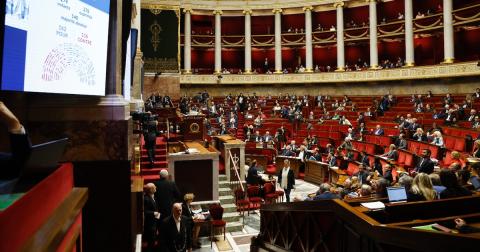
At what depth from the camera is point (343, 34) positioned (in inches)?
1056

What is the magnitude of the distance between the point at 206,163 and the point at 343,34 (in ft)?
66.5

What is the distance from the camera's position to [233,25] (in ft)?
107

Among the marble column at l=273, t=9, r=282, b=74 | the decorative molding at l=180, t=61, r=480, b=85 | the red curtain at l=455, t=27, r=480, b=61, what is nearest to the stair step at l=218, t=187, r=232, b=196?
the decorative molding at l=180, t=61, r=480, b=85

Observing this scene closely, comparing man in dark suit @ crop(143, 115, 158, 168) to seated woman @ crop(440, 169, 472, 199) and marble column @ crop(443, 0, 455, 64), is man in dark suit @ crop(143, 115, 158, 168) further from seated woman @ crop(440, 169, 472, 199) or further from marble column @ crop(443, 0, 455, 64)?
marble column @ crop(443, 0, 455, 64)

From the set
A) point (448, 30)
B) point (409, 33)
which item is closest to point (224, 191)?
point (448, 30)

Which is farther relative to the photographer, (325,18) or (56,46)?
(325,18)

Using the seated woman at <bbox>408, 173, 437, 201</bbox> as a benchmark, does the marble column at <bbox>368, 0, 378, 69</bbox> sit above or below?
above

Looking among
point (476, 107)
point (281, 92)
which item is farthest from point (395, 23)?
point (476, 107)

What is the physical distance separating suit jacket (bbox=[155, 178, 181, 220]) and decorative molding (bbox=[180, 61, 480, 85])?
1895cm

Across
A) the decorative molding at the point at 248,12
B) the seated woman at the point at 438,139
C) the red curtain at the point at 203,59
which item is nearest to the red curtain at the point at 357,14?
the decorative molding at the point at 248,12

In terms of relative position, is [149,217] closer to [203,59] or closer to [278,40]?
[278,40]

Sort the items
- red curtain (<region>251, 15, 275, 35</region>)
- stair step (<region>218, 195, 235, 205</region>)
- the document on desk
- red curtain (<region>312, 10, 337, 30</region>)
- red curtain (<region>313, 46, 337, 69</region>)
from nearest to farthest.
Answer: the document on desk < stair step (<region>218, 195, 235, 205</region>) < red curtain (<region>312, 10, 337, 30</region>) < red curtain (<region>313, 46, 337, 69</region>) < red curtain (<region>251, 15, 275, 35</region>)

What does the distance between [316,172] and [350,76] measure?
13696 millimetres

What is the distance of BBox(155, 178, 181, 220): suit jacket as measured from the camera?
262 inches
